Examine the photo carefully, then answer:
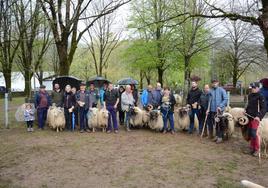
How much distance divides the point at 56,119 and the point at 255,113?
7591mm

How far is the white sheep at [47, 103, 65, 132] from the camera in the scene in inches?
556

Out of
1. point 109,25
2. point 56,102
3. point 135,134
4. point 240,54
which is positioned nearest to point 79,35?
point 56,102

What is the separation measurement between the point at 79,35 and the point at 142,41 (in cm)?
1579

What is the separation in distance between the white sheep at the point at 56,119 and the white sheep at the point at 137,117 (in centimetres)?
277

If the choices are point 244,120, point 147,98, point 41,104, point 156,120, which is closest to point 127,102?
point 147,98

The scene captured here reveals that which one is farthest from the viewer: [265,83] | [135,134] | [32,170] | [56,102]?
[56,102]

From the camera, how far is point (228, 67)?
5081cm

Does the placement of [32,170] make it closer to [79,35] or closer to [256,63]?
[79,35]

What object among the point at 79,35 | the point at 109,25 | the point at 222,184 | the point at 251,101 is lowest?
the point at 222,184

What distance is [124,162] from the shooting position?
9.10 meters

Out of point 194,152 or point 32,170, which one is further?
point 194,152

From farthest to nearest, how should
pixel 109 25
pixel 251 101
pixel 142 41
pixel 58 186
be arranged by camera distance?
pixel 109 25, pixel 142 41, pixel 251 101, pixel 58 186

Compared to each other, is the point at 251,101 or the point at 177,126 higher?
the point at 251,101

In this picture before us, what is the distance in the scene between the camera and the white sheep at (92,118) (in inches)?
552
